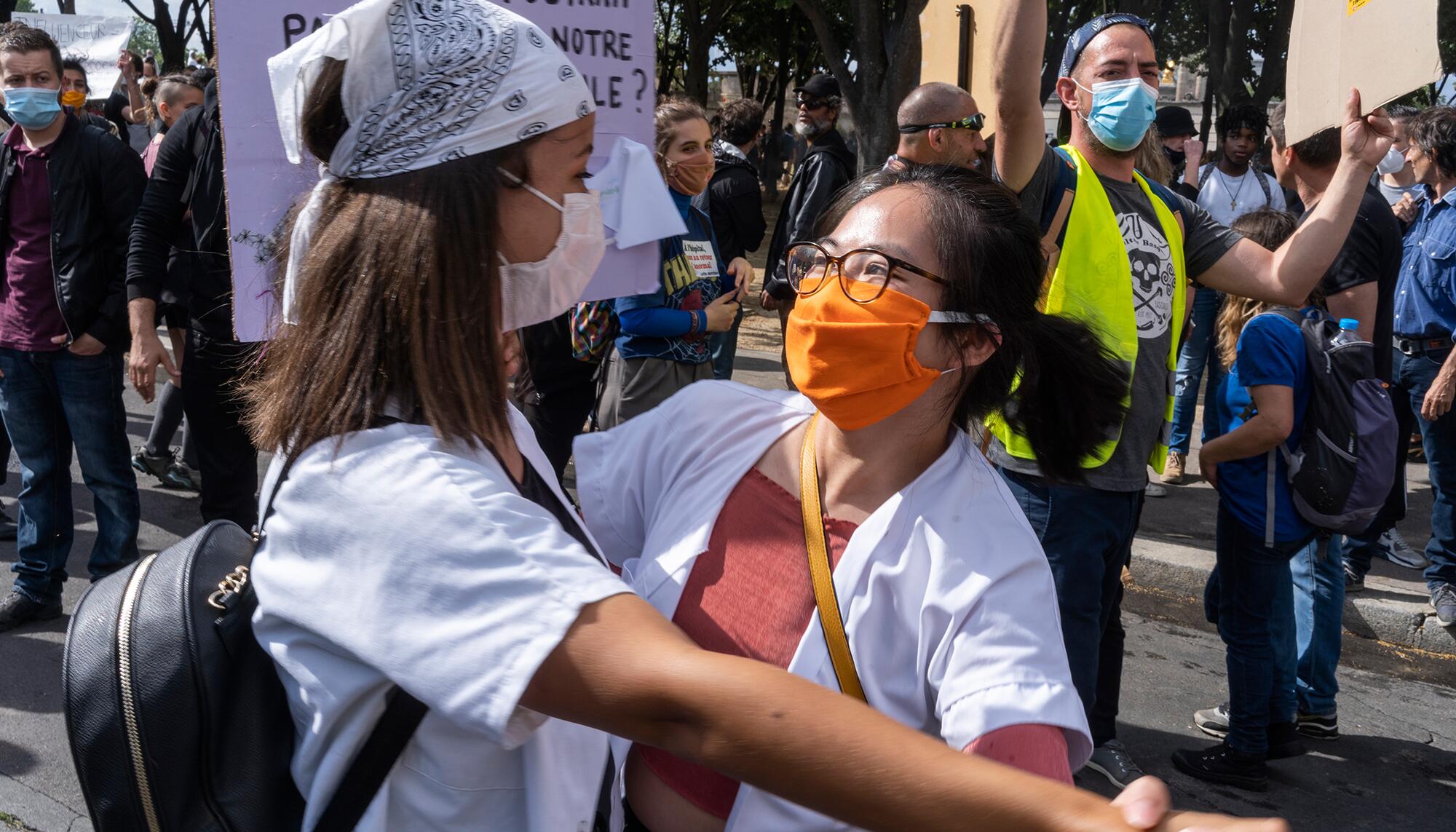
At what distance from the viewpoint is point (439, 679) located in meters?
1.15

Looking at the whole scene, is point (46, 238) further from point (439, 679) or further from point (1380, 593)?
point (1380, 593)

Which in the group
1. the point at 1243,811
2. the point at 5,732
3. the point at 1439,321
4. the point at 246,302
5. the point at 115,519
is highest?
the point at 246,302

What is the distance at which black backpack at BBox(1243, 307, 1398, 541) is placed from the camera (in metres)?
3.89

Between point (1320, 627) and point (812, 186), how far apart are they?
3685mm

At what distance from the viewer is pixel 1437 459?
19.7 ft

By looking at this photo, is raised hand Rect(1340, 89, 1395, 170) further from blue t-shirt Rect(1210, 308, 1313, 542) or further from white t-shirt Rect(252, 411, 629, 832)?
white t-shirt Rect(252, 411, 629, 832)

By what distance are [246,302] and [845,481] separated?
5.70 feet

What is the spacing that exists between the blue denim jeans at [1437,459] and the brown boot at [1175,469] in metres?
1.43

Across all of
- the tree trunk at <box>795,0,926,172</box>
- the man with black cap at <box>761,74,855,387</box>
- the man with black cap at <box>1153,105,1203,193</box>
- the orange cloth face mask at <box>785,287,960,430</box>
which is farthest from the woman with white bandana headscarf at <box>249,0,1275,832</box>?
the tree trunk at <box>795,0,926,172</box>

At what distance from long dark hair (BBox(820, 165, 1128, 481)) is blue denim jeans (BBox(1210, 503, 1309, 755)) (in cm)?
228

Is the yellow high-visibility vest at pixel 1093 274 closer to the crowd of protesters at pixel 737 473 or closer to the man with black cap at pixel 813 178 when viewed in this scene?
the crowd of protesters at pixel 737 473

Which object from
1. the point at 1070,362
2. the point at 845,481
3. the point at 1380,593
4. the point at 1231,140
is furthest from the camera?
the point at 1231,140

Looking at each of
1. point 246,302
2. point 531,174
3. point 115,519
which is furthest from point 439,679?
point 115,519

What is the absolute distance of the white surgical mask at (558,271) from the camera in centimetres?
154
